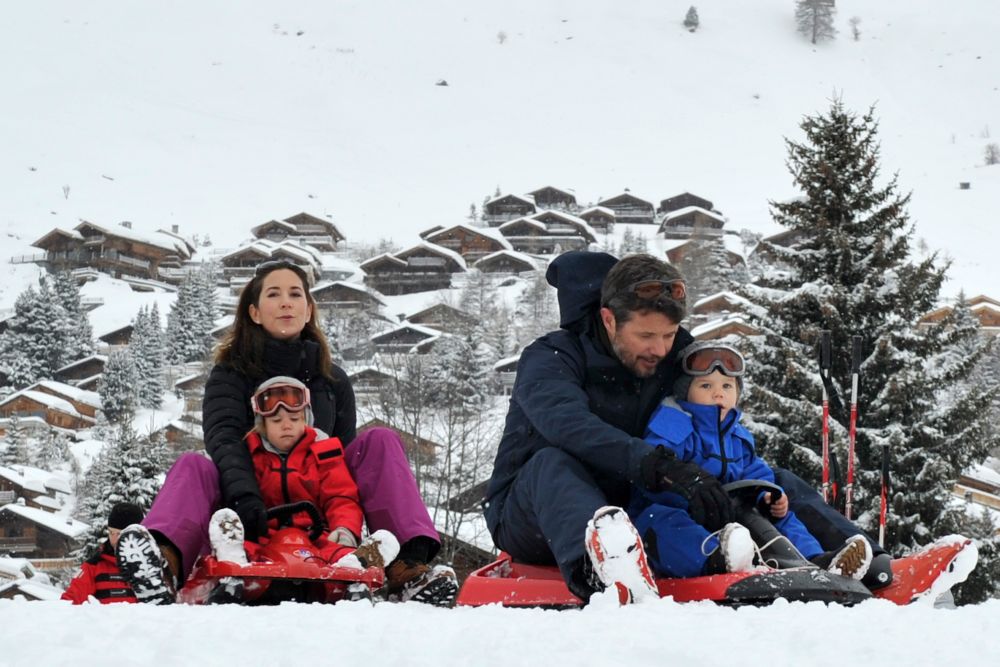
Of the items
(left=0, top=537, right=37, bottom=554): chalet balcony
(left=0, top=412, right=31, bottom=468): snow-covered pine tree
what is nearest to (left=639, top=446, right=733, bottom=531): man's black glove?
(left=0, top=537, right=37, bottom=554): chalet balcony

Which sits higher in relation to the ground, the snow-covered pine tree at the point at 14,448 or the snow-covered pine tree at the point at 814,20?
the snow-covered pine tree at the point at 814,20

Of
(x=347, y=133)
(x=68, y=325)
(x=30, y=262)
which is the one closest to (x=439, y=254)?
(x=68, y=325)

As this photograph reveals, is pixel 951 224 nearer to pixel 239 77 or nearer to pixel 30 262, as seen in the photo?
pixel 30 262

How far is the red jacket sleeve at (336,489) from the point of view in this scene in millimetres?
3211

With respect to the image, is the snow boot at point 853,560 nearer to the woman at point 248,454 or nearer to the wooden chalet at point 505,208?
the woman at point 248,454

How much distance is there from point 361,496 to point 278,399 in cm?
41

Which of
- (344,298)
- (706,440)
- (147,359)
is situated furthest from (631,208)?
(706,440)

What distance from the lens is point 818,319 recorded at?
36.2 feet

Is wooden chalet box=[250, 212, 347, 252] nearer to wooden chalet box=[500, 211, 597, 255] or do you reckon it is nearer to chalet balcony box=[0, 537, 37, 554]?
wooden chalet box=[500, 211, 597, 255]

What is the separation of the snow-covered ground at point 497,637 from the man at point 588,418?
0.53 m

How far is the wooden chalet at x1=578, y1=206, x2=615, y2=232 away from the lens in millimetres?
63500

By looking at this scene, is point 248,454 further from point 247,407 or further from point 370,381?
point 370,381

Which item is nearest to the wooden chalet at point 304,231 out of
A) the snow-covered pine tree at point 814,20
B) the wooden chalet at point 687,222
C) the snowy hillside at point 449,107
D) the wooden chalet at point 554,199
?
the snowy hillside at point 449,107

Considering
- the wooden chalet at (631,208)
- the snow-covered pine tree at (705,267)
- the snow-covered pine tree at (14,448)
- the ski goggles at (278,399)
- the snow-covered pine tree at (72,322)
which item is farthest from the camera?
the wooden chalet at (631,208)
